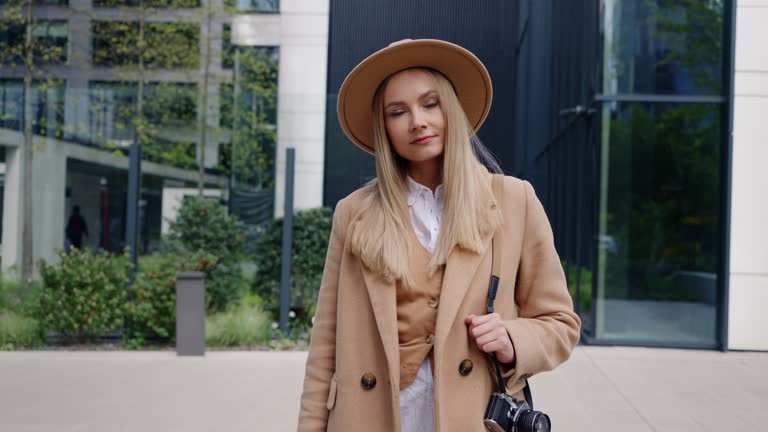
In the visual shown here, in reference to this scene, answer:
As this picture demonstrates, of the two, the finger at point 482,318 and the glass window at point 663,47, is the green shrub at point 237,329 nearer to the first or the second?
the glass window at point 663,47

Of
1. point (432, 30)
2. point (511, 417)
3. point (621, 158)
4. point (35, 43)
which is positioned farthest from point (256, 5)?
point (511, 417)

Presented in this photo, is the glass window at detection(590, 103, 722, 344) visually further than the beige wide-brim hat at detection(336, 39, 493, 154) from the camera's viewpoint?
Yes

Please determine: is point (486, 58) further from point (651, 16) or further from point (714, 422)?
point (714, 422)

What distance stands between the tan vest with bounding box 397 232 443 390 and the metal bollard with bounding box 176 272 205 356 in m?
7.28

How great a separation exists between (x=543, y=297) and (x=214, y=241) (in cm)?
856

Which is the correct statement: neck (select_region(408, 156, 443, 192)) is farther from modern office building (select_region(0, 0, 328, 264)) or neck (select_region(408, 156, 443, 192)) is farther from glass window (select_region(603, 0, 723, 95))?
glass window (select_region(603, 0, 723, 95))

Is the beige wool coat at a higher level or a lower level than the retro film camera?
higher

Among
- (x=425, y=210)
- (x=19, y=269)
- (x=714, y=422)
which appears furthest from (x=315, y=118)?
(x=425, y=210)

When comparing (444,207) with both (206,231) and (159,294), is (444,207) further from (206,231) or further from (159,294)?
(206,231)

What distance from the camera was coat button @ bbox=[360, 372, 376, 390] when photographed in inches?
82.6

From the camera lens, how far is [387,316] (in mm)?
2041

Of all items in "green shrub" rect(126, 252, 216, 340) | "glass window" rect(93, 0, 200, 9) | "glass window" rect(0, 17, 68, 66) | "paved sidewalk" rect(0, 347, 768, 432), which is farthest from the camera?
"glass window" rect(93, 0, 200, 9)

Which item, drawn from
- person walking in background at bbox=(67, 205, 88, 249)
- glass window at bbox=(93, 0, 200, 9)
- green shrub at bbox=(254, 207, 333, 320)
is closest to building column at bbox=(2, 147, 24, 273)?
person walking in background at bbox=(67, 205, 88, 249)

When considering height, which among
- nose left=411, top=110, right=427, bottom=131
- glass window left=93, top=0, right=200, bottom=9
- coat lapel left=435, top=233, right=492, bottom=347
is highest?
glass window left=93, top=0, right=200, bottom=9
